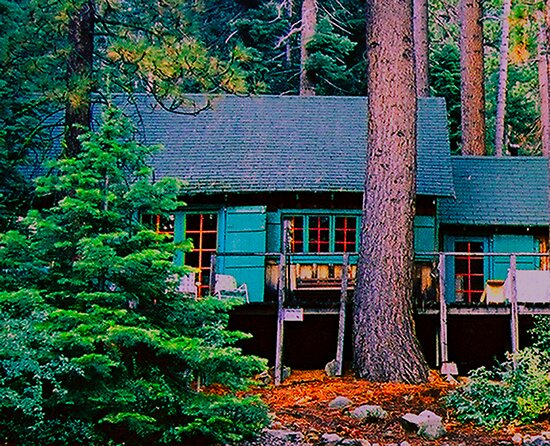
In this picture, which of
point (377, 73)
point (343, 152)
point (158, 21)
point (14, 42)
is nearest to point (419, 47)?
point (343, 152)

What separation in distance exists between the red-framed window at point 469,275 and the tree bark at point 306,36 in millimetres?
8124

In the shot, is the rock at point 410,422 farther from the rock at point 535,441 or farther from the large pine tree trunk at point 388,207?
the large pine tree trunk at point 388,207

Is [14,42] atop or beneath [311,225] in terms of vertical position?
atop

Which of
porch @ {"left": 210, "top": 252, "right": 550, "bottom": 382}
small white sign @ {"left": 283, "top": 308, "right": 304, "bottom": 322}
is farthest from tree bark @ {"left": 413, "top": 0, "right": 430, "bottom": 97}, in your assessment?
small white sign @ {"left": 283, "top": 308, "right": 304, "bottom": 322}

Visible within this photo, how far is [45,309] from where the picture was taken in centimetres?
686

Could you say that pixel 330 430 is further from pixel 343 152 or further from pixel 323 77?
pixel 323 77

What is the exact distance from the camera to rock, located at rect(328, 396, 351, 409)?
32.5ft

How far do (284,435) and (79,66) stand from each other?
507cm

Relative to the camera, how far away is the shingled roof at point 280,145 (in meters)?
16.2

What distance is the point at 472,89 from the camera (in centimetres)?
2225

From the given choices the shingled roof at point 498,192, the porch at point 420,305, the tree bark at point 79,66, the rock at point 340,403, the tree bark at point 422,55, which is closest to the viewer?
the tree bark at point 79,66

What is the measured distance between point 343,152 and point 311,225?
204 centimetres

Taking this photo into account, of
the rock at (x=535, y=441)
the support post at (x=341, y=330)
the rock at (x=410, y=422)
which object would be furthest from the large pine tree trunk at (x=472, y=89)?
the rock at (x=535, y=441)

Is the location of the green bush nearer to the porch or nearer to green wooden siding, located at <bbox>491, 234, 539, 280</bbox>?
the porch
